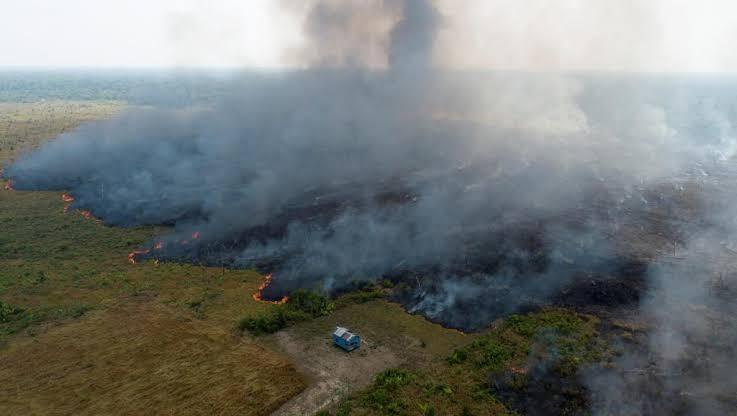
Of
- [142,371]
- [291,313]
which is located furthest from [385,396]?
[142,371]

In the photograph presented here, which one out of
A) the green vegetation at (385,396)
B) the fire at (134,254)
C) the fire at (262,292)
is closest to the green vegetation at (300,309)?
the fire at (262,292)

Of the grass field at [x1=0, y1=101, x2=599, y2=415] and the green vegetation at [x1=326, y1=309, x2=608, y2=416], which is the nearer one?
the green vegetation at [x1=326, y1=309, x2=608, y2=416]

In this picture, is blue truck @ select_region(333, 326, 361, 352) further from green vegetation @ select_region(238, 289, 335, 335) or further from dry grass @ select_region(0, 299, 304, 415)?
green vegetation @ select_region(238, 289, 335, 335)

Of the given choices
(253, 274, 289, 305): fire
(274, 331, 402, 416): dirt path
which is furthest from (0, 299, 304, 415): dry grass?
(253, 274, 289, 305): fire

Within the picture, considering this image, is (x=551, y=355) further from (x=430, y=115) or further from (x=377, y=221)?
(x=430, y=115)

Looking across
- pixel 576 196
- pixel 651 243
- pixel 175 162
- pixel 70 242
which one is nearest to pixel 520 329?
pixel 651 243
